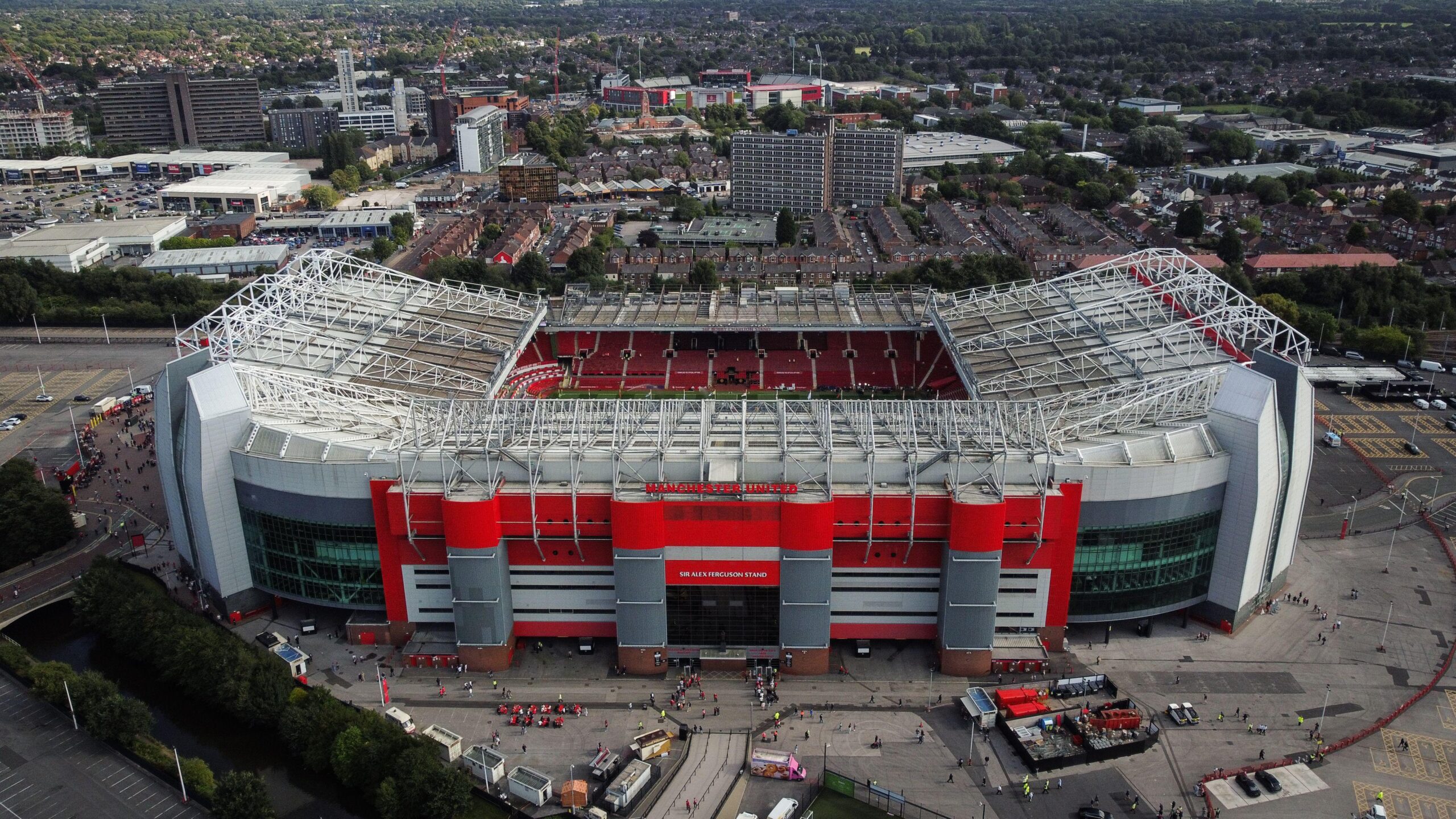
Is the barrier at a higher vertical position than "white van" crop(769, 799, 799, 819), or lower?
lower

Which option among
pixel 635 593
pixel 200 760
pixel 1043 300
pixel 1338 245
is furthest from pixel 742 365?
pixel 1338 245

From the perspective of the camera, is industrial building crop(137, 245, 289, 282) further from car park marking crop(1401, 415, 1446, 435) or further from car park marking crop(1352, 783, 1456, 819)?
car park marking crop(1352, 783, 1456, 819)

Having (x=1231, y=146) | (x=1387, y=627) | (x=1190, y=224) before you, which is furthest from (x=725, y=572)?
→ (x=1231, y=146)

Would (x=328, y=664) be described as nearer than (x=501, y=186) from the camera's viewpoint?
Yes

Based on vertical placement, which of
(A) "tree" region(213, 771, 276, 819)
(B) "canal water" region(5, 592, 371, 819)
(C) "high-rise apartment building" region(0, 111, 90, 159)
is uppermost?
(C) "high-rise apartment building" region(0, 111, 90, 159)

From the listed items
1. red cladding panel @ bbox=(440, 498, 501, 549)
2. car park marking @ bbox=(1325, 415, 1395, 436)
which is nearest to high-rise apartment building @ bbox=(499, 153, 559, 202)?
car park marking @ bbox=(1325, 415, 1395, 436)

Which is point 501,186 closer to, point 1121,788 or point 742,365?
point 742,365

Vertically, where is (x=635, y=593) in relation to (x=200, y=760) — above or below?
above
